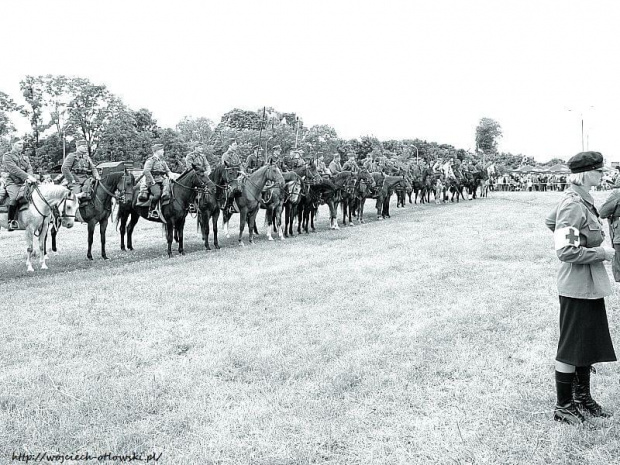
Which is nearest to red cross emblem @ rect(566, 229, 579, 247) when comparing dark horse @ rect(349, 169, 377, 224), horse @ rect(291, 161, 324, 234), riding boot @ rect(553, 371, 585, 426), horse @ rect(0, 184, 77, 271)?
riding boot @ rect(553, 371, 585, 426)

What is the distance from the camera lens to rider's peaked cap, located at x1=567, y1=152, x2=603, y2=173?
15.5 feet

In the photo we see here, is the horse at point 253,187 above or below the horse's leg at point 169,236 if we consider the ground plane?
above

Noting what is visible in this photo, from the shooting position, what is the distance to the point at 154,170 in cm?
1554

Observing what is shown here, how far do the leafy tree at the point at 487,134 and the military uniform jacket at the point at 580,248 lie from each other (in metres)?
108

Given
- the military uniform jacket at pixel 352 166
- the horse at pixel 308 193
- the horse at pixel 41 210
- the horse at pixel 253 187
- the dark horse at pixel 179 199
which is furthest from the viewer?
the military uniform jacket at pixel 352 166

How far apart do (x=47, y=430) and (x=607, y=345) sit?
4.81 metres

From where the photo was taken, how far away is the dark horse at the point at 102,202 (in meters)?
15.2

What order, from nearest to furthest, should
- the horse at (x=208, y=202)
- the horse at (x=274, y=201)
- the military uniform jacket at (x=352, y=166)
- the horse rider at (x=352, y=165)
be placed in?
the horse at (x=208, y=202), the horse at (x=274, y=201), the horse rider at (x=352, y=165), the military uniform jacket at (x=352, y=166)

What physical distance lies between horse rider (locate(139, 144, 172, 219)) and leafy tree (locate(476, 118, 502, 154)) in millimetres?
99961

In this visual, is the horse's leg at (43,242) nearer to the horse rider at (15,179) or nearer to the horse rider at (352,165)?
the horse rider at (15,179)

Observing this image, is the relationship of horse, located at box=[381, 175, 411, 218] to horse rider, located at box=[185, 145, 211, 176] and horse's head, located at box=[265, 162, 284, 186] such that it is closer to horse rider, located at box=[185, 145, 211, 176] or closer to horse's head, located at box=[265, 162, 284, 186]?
horse's head, located at box=[265, 162, 284, 186]

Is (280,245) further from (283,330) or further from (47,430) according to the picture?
(47,430)

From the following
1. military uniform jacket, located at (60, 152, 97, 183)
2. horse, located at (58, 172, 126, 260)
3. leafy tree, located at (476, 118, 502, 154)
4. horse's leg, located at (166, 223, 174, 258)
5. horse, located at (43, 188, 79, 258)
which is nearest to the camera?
horse, located at (43, 188, 79, 258)

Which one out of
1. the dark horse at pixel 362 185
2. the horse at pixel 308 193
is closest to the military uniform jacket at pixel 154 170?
the horse at pixel 308 193
